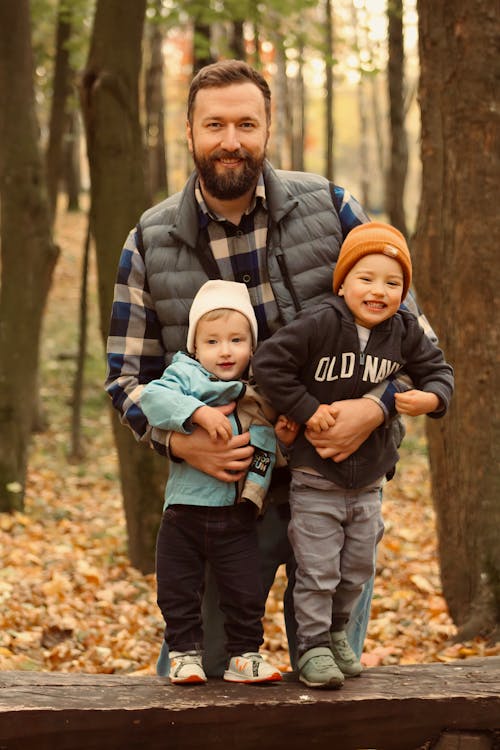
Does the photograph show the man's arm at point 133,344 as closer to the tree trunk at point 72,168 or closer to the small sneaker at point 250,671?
the small sneaker at point 250,671

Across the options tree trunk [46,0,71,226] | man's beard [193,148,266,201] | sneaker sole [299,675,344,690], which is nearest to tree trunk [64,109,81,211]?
tree trunk [46,0,71,226]

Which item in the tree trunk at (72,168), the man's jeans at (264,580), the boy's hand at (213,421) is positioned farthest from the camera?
the tree trunk at (72,168)

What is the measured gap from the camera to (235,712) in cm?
349

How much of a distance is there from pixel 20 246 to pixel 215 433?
7.14 meters

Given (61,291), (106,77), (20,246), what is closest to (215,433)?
(106,77)

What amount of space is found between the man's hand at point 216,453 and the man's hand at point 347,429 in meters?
0.26

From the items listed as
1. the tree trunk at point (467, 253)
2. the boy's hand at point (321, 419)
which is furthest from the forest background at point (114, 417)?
the boy's hand at point (321, 419)

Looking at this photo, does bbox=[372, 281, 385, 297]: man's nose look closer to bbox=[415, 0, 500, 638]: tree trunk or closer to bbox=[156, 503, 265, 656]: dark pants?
bbox=[156, 503, 265, 656]: dark pants

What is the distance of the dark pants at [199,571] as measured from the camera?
356cm

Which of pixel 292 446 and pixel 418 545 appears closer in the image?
pixel 292 446

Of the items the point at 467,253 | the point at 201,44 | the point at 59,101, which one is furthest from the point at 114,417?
the point at 201,44

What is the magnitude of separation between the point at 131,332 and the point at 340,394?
904 mm

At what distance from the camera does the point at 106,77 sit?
7969 mm

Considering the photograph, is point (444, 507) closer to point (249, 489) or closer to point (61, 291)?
point (249, 489)
